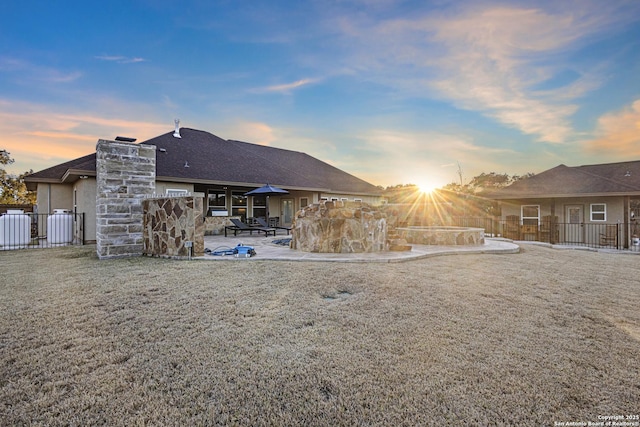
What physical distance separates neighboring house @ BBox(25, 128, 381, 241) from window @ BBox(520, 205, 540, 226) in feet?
28.7

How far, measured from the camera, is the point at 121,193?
7703 mm

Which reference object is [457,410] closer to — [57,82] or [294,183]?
[57,82]

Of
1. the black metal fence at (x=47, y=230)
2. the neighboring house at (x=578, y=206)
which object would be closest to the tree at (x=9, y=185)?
the black metal fence at (x=47, y=230)

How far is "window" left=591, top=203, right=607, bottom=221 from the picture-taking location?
47.4 ft

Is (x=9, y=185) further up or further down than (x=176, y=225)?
further up

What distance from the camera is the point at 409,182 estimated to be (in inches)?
1352

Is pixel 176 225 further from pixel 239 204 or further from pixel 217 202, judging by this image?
pixel 239 204

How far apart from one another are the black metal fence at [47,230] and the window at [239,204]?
6.62 metres

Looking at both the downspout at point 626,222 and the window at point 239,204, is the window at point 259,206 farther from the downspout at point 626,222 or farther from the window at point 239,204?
the downspout at point 626,222

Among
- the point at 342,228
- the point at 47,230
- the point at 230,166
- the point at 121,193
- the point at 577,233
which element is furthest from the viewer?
the point at 230,166

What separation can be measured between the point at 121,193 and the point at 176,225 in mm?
1964

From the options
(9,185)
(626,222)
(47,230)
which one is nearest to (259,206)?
(47,230)

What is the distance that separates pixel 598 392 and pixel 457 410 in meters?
1.13

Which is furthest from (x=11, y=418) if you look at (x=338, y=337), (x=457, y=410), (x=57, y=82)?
(x=57, y=82)
